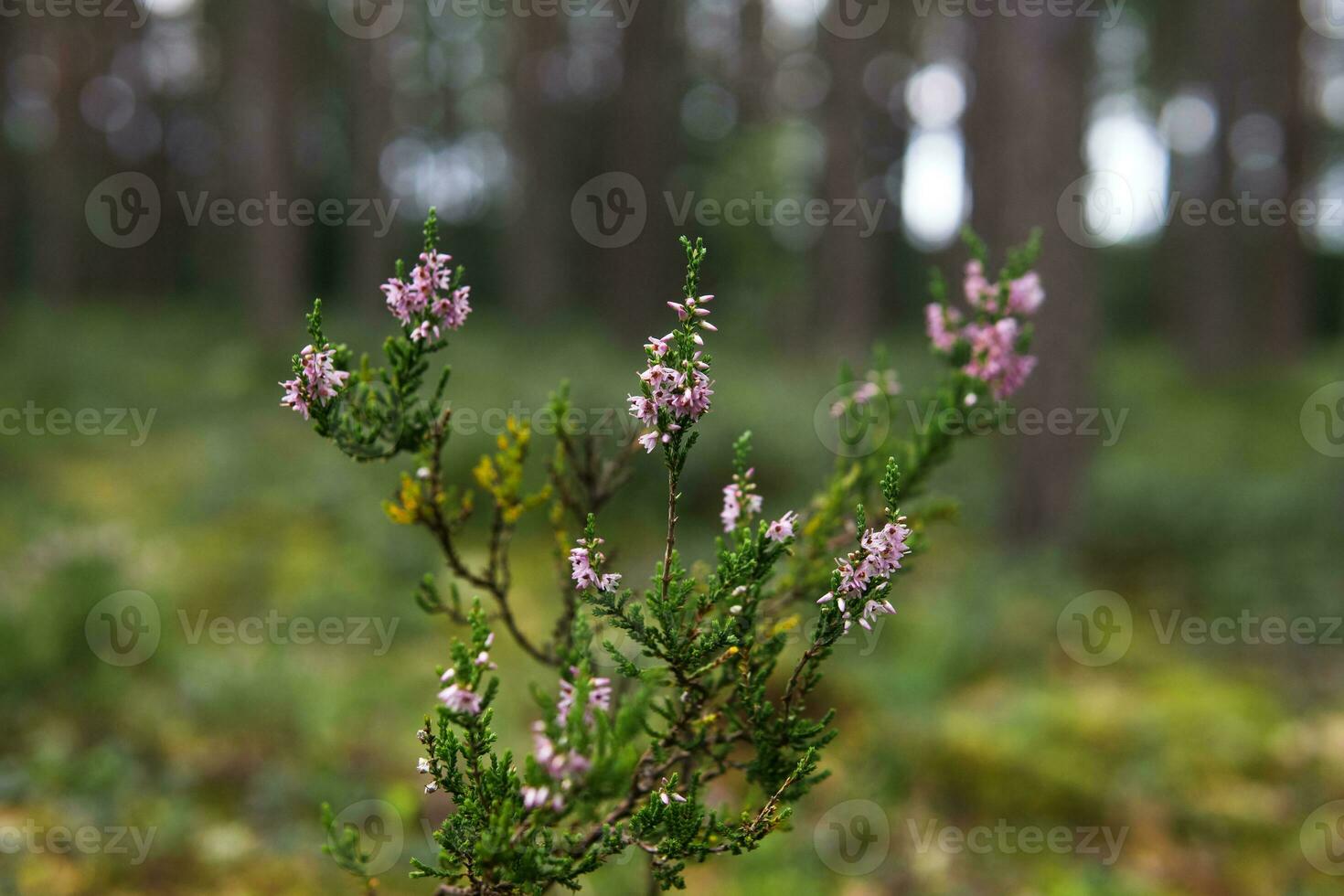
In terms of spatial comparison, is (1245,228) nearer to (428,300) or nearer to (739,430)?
(739,430)

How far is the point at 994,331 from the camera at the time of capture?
2740 mm

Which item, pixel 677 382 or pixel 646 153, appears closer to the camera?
pixel 677 382

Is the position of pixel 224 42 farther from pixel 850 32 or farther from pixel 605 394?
pixel 605 394

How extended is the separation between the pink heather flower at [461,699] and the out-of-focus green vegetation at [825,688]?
277 cm

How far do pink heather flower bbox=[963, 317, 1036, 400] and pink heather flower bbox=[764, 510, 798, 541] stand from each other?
106cm

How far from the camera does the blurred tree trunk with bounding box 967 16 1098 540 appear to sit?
768 cm

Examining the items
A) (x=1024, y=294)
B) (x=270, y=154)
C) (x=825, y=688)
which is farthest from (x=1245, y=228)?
(x=1024, y=294)

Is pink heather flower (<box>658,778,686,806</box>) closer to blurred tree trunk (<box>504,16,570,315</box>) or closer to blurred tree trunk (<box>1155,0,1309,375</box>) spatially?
blurred tree trunk (<box>504,16,570,315</box>)

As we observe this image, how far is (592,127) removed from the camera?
87.7 ft

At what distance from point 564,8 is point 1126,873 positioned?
19.9 metres

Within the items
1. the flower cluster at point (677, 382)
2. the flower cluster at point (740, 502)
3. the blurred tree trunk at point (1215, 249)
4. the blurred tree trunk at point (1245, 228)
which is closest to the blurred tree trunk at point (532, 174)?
the blurred tree trunk at point (1215, 249)

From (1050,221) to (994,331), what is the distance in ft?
18.2

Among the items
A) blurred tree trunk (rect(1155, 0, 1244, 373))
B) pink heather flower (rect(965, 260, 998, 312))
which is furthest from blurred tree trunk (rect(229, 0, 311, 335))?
blurred tree trunk (rect(1155, 0, 1244, 373))

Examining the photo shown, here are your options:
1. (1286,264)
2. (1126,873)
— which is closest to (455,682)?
(1126,873)
